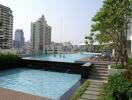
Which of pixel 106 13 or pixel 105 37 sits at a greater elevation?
pixel 106 13

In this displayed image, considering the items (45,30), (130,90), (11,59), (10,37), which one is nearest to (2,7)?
(10,37)

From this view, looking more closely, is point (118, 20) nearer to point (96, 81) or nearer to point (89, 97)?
point (96, 81)

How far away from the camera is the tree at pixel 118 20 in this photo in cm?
1251

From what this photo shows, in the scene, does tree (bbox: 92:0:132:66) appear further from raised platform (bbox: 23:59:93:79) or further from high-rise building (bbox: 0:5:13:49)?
high-rise building (bbox: 0:5:13:49)

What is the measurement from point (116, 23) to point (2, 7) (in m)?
89.2

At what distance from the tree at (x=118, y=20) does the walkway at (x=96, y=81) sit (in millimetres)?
1762

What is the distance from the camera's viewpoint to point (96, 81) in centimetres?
1155

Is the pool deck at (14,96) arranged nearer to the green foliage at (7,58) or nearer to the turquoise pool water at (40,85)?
the turquoise pool water at (40,85)

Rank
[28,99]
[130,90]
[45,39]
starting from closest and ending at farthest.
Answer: [130,90] < [28,99] < [45,39]

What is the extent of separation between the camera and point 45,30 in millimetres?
109500

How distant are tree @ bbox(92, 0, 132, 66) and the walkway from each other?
1762 mm

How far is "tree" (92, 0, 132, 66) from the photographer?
12.5m

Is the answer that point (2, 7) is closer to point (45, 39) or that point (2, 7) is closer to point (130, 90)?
point (45, 39)

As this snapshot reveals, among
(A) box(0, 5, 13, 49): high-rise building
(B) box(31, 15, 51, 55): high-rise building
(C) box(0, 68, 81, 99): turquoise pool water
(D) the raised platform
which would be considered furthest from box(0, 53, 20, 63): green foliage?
(B) box(31, 15, 51, 55): high-rise building
